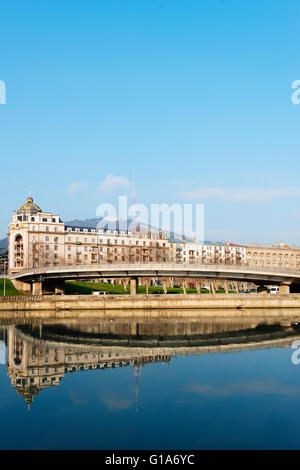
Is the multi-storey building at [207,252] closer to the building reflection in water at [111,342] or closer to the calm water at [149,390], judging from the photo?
the building reflection in water at [111,342]

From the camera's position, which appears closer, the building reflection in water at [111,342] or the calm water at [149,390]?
the calm water at [149,390]

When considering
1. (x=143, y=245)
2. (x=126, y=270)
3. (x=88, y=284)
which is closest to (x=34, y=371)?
(x=126, y=270)

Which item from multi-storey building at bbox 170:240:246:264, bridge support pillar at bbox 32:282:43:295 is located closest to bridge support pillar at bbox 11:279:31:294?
bridge support pillar at bbox 32:282:43:295

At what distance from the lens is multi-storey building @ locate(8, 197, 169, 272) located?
12369 centimetres

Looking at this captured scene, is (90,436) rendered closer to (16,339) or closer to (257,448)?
(257,448)

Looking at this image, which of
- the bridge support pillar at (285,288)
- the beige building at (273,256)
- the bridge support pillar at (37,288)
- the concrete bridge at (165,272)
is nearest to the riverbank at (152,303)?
the concrete bridge at (165,272)

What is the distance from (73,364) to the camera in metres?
41.4

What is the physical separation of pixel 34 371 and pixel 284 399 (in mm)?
19975

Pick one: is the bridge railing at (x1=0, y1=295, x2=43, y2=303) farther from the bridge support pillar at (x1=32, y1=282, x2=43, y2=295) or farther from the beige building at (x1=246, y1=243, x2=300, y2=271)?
the beige building at (x1=246, y1=243, x2=300, y2=271)

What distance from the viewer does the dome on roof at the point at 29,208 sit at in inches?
5098

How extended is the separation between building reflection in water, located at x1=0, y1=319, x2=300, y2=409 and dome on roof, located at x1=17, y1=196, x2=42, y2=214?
63248 millimetres

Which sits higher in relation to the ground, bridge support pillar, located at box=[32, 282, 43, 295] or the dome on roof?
the dome on roof

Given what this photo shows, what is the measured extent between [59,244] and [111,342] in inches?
3100

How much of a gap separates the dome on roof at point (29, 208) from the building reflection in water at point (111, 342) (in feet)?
208
